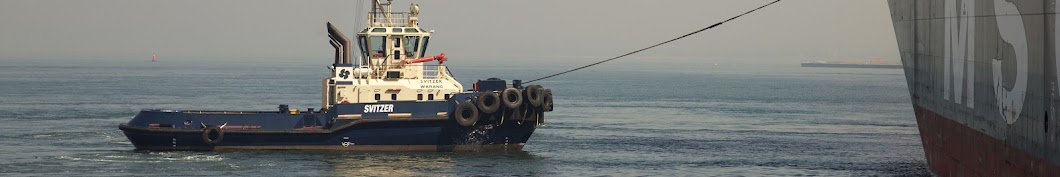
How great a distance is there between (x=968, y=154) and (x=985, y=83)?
8.44 feet

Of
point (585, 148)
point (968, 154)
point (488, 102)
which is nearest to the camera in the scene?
point (968, 154)

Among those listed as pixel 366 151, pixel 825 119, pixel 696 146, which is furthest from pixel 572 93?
pixel 366 151

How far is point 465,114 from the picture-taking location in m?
39.8


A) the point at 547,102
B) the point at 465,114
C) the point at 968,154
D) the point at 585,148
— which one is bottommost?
the point at 585,148

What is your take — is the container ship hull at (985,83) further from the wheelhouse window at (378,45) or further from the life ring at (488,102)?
the wheelhouse window at (378,45)

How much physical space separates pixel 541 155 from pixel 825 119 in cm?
2755

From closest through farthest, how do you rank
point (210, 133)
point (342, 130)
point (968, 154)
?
point (968, 154) → point (342, 130) → point (210, 133)

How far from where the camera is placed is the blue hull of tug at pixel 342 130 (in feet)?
132

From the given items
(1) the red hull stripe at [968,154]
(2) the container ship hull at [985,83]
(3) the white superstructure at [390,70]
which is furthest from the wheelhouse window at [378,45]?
(1) the red hull stripe at [968,154]

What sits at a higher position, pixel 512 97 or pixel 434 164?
pixel 512 97

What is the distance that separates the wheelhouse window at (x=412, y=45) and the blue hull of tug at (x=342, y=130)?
10.1 ft

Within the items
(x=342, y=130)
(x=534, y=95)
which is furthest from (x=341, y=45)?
(x=534, y=95)

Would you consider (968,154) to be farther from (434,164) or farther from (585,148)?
(585,148)

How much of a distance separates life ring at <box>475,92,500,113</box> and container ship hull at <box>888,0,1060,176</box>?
10.3 metres
